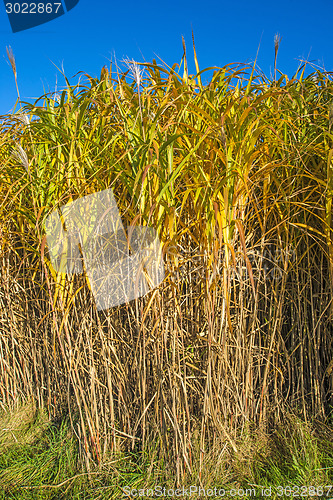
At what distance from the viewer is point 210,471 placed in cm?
127

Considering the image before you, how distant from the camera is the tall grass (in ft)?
3.98

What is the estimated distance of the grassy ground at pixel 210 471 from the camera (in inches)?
49.0

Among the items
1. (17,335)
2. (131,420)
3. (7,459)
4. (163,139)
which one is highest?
(163,139)

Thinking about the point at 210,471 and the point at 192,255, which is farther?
the point at 192,255

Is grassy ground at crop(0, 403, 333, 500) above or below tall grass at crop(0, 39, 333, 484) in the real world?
below

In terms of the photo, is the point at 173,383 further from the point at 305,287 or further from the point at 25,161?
the point at 25,161

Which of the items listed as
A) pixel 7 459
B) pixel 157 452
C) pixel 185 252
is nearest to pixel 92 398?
pixel 157 452

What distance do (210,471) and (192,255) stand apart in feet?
2.93

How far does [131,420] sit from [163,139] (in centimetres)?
131

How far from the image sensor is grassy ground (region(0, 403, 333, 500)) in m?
1.25

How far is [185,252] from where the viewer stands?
53.6 inches

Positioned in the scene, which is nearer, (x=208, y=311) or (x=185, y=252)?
(x=208, y=311)

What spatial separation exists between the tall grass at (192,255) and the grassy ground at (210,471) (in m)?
0.06

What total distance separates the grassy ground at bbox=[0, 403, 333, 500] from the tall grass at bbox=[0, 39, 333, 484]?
0.06m
